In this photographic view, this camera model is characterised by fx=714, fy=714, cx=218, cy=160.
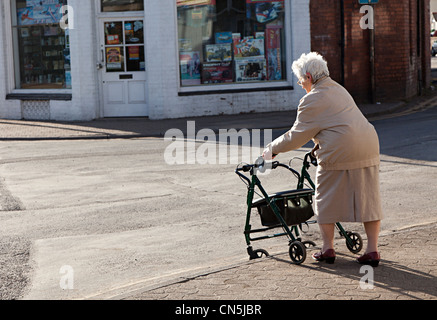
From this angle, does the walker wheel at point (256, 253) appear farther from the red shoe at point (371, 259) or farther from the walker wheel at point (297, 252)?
the red shoe at point (371, 259)

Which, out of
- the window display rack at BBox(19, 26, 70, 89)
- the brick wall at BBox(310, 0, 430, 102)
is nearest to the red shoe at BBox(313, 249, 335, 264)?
the brick wall at BBox(310, 0, 430, 102)

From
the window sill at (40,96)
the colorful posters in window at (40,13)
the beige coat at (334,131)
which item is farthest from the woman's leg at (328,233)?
the colorful posters in window at (40,13)

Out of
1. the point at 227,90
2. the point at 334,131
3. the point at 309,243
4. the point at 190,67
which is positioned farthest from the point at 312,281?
the point at 190,67

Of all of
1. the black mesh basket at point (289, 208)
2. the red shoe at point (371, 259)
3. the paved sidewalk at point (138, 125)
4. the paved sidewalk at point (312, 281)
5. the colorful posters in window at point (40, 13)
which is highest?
the colorful posters in window at point (40, 13)

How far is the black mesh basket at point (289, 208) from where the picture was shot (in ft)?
20.5

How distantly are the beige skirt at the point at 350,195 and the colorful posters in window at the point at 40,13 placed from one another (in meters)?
15.7

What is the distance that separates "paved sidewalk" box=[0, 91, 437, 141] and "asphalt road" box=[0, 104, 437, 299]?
7.57 ft

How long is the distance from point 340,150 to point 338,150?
0.6 inches

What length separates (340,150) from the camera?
19.1 feet

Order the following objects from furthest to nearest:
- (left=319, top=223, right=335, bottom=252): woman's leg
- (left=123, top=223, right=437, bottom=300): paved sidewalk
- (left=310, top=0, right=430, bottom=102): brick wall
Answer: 1. (left=310, top=0, right=430, bottom=102): brick wall
2. (left=319, top=223, right=335, bottom=252): woman's leg
3. (left=123, top=223, right=437, bottom=300): paved sidewalk

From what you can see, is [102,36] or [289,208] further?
[102,36]

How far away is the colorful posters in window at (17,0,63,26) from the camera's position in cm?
2011

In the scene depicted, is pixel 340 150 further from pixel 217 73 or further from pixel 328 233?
pixel 217 73

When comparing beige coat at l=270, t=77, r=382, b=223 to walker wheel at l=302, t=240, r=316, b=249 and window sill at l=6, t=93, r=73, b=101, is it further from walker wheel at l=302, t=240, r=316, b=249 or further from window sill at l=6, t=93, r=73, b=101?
window sill at l=6, t=93, r=73, b=101
